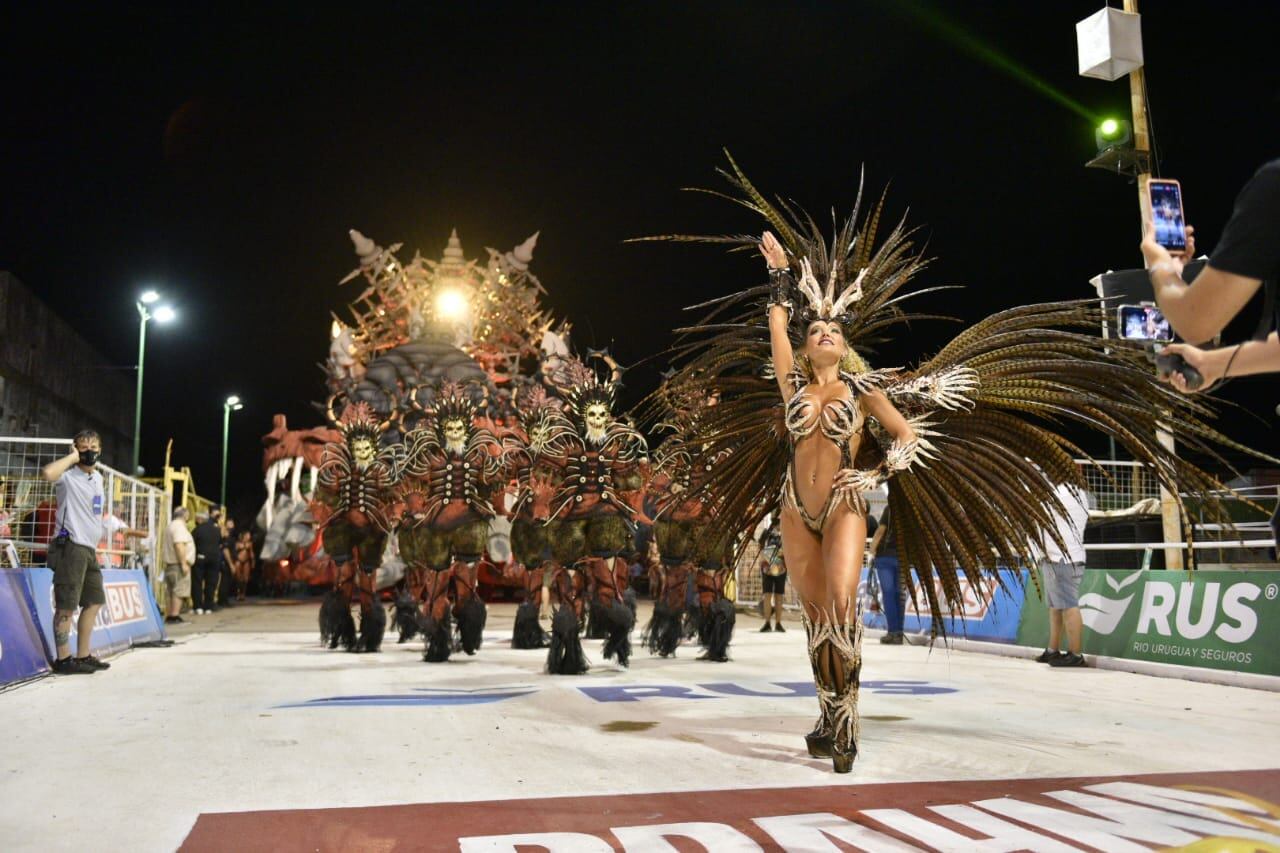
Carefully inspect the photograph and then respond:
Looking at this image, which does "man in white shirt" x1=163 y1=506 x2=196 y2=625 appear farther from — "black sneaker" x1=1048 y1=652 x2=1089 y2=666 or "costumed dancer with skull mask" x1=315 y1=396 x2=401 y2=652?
"black sneaker" x1=1048 y1=652 x2=1089 y2=666

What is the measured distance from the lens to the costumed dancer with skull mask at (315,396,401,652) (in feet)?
32.3

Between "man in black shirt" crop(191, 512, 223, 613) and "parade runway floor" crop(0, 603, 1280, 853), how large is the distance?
28.7 ft

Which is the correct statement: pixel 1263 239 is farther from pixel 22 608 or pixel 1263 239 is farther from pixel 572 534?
pixel 22 608

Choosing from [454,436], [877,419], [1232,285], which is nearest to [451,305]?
[454,436]

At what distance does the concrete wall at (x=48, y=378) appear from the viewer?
2391cm

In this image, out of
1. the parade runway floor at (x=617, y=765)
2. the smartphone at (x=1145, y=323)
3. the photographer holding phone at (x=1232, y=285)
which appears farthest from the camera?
the smartphone at (x=1145, y=323)

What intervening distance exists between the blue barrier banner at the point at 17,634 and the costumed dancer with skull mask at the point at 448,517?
307cm

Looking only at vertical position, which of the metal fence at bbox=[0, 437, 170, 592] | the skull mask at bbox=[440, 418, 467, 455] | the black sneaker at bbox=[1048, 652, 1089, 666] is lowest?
the black sneaker at bbox=[1048, 652, 1089, 666]

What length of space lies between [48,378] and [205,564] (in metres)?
14.0

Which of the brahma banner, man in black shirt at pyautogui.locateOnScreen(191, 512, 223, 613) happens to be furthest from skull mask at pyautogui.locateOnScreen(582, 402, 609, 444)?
man in black shirt at pyautogui.locateOnScreen(191, 512, 223, 613)

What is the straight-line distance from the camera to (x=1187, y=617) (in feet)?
24.7

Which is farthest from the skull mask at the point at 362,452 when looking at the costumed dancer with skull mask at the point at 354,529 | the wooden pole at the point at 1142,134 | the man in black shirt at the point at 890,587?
the wooden pole at the point at 1142,134

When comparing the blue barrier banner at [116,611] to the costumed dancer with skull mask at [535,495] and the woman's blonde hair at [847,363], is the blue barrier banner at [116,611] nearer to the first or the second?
the costumed dancer with skull mask at [535,495]

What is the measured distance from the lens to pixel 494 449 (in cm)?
1073
